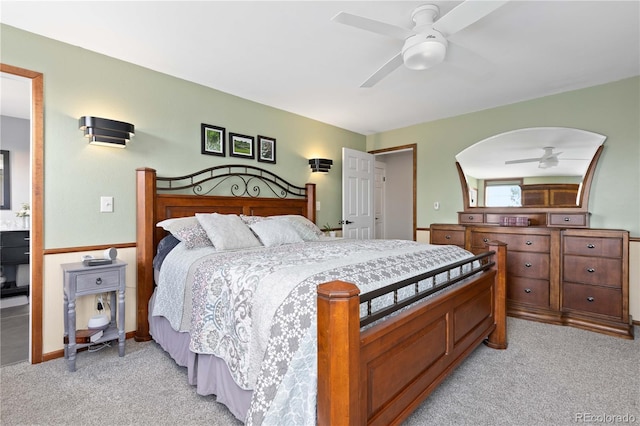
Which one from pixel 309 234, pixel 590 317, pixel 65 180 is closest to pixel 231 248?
pixel 309 234

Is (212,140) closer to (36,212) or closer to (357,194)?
(36,212)

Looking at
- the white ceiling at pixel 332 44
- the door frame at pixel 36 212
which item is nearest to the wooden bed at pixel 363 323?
the door frame at pixel 36 212

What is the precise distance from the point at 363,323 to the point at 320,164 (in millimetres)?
3414

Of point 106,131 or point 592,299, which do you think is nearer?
point 106,131

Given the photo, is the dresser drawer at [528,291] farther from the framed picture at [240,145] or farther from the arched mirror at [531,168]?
the framed picture at [240,145]

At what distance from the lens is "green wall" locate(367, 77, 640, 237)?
3211 millimetres

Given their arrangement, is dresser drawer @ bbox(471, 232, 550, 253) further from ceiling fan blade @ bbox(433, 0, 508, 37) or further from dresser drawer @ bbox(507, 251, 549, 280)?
ceiling fan blade @ bbox(433, 0, 508, 37)

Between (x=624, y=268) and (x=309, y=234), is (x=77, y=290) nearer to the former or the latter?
(x=309, y=234)

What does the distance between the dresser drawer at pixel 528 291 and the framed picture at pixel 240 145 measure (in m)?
3.51

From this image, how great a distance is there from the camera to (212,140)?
345 centimetres

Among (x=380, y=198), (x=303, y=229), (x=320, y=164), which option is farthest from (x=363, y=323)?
(x=380, y=198)

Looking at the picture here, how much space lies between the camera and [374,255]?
2102mm

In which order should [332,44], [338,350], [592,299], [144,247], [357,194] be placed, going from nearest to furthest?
[338,350]
[332,44]
[144,247]
[592,299]
[357,194]

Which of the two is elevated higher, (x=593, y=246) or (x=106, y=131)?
(x=106, y=131)
